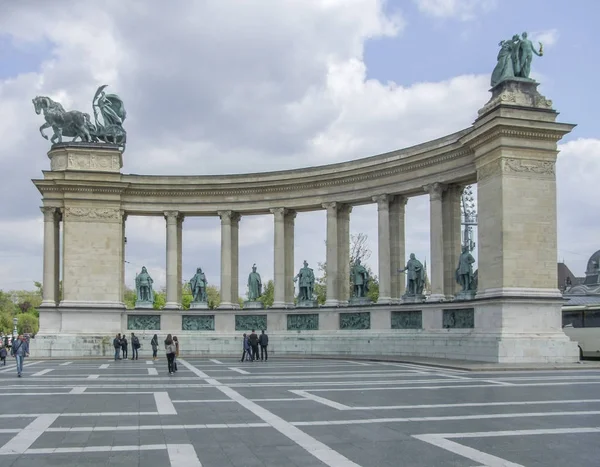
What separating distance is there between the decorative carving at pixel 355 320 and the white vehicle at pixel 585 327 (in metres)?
12.8

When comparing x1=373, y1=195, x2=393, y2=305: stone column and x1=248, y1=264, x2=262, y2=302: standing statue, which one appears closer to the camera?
x1=373, y1=195, x2=393, y2=305: stone column

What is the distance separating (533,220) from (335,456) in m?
28.5

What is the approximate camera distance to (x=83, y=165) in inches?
2153

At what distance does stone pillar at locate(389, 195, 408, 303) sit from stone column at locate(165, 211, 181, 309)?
15.8 m

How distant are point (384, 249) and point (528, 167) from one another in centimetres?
1246

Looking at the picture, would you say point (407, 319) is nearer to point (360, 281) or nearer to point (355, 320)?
point (355, 320)

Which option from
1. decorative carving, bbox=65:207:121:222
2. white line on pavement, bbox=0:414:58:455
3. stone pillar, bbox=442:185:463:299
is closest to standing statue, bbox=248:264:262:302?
decorative carving, bbox=65:207:121:222

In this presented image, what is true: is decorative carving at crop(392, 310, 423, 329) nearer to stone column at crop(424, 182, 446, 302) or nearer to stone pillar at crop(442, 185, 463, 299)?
stone column at crop(424, 182, 446, 302)

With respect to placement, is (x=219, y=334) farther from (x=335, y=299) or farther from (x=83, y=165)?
(x=83, y=165)

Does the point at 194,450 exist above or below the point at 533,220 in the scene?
below

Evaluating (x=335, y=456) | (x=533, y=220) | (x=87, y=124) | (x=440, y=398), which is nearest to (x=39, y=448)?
(x=335, y=456)

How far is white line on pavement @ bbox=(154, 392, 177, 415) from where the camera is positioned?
20434 mm

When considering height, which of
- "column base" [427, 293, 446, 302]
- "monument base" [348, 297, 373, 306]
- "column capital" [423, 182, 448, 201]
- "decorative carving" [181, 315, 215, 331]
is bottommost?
"decorative carving" [181, 315, 215, 331]

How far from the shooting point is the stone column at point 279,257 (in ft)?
179
